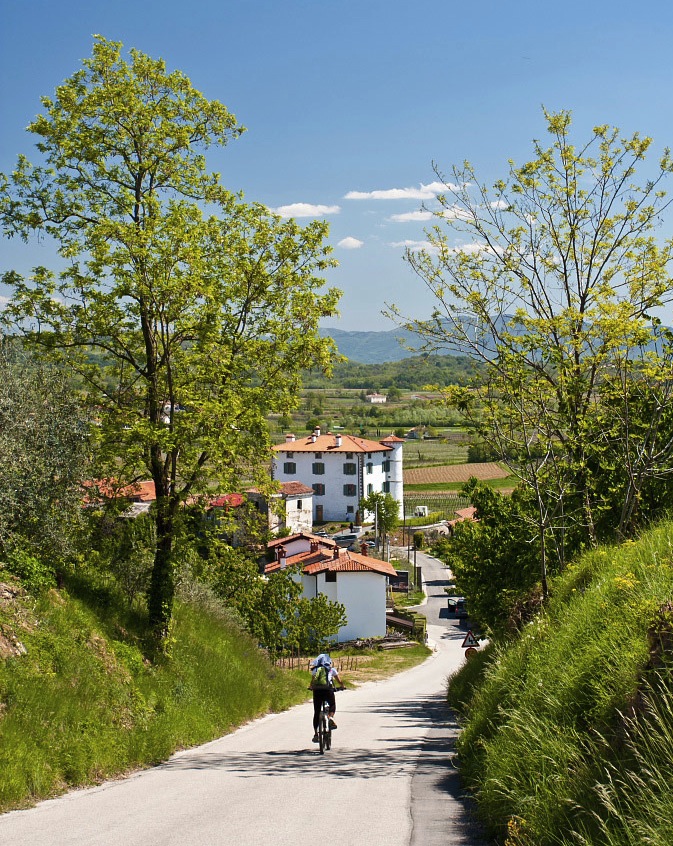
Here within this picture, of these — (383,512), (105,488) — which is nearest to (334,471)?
(383,512)

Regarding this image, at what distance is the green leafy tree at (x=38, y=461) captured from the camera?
42.0ft

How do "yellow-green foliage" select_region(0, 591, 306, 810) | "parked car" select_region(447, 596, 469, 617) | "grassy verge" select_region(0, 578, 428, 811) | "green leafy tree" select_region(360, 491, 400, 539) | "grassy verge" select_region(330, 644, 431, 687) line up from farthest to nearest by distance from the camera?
"green leafy tree" select_region(360, 491, 400, 539) → "parked car" select_region(447, 596, 469, 617) → "grassy verge" select_region(330, 644, 431, 687) → "grassy verge" select_region(0, 578, 428, 811) → "yellow-green foliage" select_region(0, 591, 306, 810)

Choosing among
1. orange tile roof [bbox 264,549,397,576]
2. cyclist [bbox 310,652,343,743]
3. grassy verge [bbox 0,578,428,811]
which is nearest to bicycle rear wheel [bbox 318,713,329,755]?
cyclist [bbox 310,652,343,743]

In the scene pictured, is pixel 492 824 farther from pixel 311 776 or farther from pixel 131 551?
pixel 131 551

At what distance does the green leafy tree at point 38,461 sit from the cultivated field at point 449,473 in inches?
4166

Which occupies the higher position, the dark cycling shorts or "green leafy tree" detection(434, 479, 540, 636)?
"green leafy tree" detection(434, 479, 540, 636)

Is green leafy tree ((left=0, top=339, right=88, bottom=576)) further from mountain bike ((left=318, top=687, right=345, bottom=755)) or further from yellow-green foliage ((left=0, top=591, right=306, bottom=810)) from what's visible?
mountain bike ((left=318, top=687, right=345, bottom=755))

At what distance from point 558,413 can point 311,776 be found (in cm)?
651

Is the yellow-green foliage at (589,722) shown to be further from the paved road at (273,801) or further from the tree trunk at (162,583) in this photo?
the tree trunk at (162,583)

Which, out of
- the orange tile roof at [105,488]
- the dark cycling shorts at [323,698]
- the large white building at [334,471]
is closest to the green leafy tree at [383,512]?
the large white building at [334,471]

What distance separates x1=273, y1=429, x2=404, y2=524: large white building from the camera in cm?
10931

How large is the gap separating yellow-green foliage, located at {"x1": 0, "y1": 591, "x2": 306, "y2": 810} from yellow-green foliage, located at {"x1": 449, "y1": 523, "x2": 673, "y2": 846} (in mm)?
4627

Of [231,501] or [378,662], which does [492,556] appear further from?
[378,662]

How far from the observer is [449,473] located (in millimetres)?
129750
